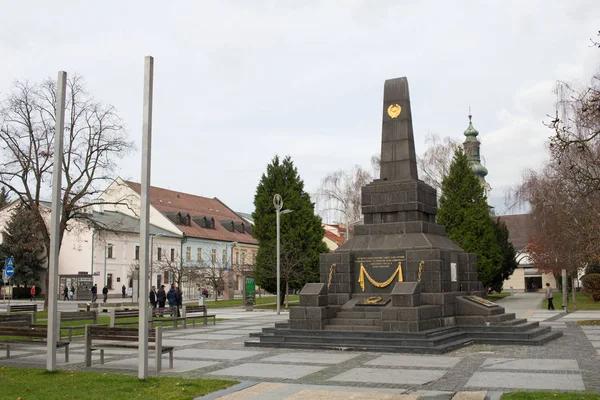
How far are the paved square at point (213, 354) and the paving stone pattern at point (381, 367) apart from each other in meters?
0.02

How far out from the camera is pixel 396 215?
62.7ft

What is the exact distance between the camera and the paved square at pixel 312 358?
1286cm

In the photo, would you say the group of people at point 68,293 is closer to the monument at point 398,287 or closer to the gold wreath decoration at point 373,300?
the monument at point 398,287

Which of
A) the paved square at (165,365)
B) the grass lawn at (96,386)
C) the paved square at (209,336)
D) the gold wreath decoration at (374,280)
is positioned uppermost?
the gold wreath decoration at (374,280)

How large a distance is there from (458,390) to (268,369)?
376 centimetres

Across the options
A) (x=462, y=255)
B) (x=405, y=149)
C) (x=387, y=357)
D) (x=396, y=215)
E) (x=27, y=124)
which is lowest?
(x=387, y=357)

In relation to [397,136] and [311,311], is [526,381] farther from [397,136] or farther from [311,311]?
[397,136]

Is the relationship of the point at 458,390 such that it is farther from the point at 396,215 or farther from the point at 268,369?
the point at 396,215

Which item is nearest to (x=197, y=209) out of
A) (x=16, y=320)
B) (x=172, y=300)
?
(x=172, y=300)

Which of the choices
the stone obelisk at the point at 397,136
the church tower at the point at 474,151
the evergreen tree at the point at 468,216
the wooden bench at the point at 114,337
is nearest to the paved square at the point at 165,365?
the wooden bench at the point at 114,337

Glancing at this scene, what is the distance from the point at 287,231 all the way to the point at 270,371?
100ft

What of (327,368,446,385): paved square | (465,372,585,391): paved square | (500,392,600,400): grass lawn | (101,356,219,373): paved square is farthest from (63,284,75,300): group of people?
(500,392,600,400): grass lawn

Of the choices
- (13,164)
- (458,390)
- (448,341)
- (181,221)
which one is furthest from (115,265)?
(458,390)

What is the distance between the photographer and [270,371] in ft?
37.7
